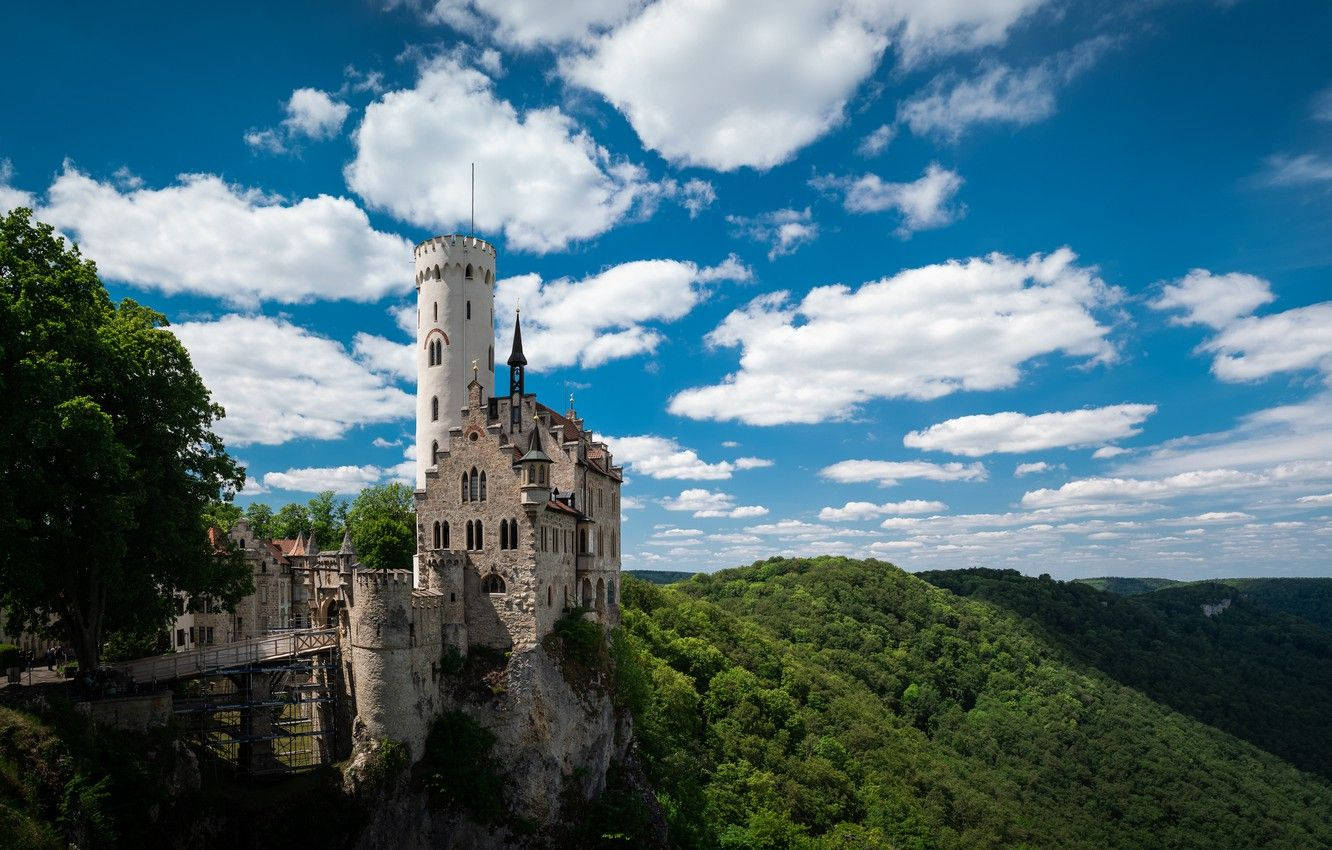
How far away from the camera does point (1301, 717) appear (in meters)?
155

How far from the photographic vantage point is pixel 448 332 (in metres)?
51.1

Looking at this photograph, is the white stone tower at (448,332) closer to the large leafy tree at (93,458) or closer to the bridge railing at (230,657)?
the bridge railing at (230,657)

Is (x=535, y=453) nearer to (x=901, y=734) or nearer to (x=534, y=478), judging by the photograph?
(x=534, y=478)

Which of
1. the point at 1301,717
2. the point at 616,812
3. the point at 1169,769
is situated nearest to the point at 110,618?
the point at 616,812

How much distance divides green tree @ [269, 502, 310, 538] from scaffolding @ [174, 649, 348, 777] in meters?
40.9

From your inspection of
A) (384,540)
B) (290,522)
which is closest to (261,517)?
(290,522)

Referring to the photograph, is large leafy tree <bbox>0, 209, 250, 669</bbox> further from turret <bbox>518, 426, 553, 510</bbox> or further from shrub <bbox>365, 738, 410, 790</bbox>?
turret <bbox>518, 426, 553, 510</bbox>

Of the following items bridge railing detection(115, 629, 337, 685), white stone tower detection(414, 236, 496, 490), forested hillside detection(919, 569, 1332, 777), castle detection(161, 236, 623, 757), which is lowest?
forested hillside detection(919, 569, 1332, 777)

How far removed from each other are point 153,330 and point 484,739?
2373cm

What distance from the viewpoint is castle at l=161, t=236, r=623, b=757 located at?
3847 cm

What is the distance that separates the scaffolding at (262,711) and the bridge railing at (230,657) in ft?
1.53

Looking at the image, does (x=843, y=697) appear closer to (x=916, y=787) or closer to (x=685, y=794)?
(x=916, y=787)

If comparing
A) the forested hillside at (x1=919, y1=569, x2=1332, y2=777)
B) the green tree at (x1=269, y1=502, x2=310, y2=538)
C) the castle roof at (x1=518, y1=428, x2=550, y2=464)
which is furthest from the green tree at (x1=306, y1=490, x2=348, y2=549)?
the forested hillside at (x1=919, y1=569, x2=1332, y2=777)

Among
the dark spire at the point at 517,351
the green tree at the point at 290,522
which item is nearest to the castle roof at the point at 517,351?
the dark spire at the point at 517,351
